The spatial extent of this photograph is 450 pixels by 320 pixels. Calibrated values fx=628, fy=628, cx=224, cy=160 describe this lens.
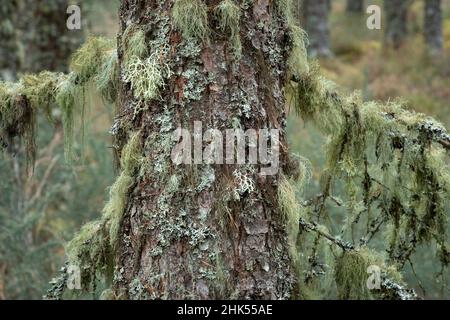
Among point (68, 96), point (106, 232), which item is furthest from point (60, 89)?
point (106, 232)

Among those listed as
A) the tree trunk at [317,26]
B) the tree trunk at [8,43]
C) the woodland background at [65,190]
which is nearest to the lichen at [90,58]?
the woodland background at [65,190]

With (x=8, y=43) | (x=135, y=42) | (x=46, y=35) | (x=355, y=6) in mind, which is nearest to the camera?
(x=135, y=42)

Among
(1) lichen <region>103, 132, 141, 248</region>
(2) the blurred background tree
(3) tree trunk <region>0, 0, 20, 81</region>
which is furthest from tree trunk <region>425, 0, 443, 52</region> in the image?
(1) lichen <region>103, 132, 141, 248</region>

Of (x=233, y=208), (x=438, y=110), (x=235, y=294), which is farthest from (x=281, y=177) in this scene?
(x=438, y=110)

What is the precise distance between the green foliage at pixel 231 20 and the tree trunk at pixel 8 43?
17.1ft

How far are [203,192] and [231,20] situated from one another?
0.70m

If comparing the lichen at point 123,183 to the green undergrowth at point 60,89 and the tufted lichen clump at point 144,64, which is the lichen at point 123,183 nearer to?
the tufted lichen clump at point 144,64

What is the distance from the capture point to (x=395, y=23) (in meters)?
14.3

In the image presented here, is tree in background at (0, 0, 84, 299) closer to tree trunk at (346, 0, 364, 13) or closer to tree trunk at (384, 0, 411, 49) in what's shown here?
tree trunk at (384, 0, 411, 49)

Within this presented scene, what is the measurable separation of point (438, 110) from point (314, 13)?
441 centimetres

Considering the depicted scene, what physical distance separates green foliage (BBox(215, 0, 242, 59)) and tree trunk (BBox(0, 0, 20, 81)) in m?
5.21

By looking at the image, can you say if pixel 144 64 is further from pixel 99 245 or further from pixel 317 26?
pixel 317 26

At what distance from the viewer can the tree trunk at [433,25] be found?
13.1 meters

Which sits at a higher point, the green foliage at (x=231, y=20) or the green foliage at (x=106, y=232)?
the green foliage at (x=231, y=20)
